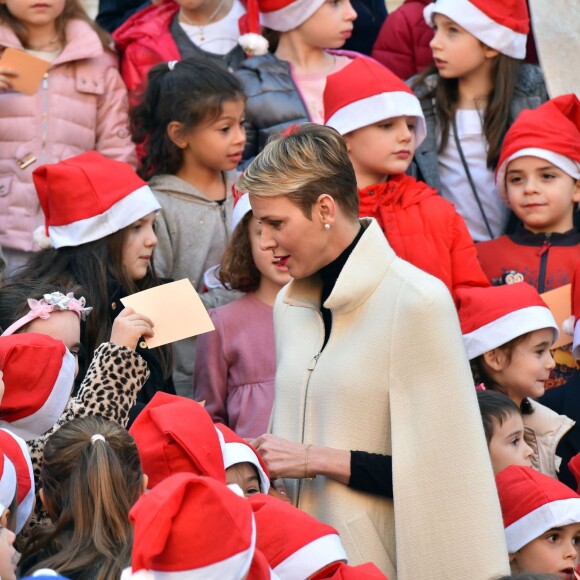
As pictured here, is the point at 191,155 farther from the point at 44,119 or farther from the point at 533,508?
the point at 533,508

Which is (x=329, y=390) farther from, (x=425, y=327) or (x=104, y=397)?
(x=104, y=397)

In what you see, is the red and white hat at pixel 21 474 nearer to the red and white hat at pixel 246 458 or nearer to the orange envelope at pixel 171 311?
the red and white hat at pixel 246 458

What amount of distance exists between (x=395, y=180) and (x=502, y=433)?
5.73ft

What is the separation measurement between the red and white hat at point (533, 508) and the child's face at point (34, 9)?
3.47 metres

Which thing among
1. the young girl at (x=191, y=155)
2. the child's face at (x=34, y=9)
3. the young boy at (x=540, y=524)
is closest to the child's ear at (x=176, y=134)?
the young girl at (x=191, y=155)

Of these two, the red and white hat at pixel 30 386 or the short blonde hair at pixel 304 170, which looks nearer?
the short blonde hair at pixel 304 170

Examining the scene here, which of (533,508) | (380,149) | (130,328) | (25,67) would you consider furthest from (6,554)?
(25,67)

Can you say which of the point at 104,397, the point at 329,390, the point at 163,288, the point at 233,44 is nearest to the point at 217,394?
the point at 163,288

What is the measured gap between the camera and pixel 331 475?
4426 millimetres

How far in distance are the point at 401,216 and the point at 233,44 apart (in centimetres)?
164

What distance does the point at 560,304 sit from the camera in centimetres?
659

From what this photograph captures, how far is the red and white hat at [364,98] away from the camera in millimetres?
6723

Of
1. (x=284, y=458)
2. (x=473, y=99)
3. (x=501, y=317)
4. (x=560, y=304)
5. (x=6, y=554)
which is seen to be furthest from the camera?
(x=473, y=99)

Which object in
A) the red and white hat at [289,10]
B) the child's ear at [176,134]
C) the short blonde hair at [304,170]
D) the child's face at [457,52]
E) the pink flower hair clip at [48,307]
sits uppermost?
the short blonde hair at [304,170]
